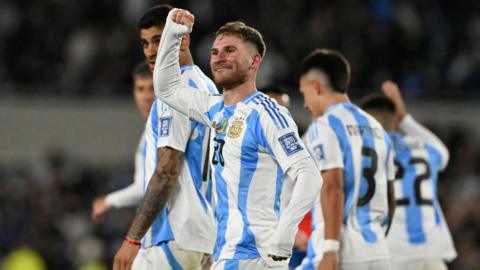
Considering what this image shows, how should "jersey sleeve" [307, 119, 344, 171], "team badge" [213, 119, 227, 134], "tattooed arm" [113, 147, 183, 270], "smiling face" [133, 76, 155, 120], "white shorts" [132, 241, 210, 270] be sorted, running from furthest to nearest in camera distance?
"smiling face" [133, 76, 155, 120] < "jersey sleeve" [307, 119, 344, 171] < "white shorts" [132, 241, 210, 270] < "tattooed arm" [113, 147, 183, 270] < "team badge" [213, 119, 227, 134]

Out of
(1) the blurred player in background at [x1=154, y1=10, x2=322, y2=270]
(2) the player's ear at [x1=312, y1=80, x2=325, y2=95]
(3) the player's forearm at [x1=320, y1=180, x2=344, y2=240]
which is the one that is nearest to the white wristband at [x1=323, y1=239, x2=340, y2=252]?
(3) the player's forearm at [x1=320, y1=180, x2=344, y2=240]

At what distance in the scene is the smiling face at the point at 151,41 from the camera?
27.4 feet

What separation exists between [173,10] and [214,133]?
0.79 metres

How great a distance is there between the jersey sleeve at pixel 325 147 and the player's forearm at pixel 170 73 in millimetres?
1527

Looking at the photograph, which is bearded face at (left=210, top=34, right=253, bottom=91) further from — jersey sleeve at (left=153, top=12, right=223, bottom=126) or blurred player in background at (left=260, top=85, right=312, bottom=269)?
blurred player in background at (left=260, top=85, right=312, bottom=269)

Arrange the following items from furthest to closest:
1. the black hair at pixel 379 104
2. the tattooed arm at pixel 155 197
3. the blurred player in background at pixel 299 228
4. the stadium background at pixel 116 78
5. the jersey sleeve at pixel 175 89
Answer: the stadium background at pixel 116 78 < the black hair at pixel 379 104 < the blurred player in background at pixel 299 228 < the tattooed arm at pixel 155 197 < the jersey sleeve at pixel 175 89

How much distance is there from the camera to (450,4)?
71.1 feet

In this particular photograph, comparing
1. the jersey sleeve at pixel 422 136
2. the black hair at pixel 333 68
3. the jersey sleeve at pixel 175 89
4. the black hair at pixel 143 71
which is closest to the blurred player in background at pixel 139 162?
the black hair at pixel 143 71

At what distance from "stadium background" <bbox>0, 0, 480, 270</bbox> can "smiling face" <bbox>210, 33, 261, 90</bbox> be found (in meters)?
10.1

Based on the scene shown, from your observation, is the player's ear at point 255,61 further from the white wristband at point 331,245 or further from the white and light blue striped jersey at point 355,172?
the white wristband at point 331,245

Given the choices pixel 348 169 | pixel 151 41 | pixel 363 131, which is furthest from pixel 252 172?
pixel 363 131

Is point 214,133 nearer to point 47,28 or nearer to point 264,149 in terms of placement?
point 264,149

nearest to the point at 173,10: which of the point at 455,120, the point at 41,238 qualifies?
the point at 41,238

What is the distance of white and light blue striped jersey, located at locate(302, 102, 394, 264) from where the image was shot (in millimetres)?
9164
